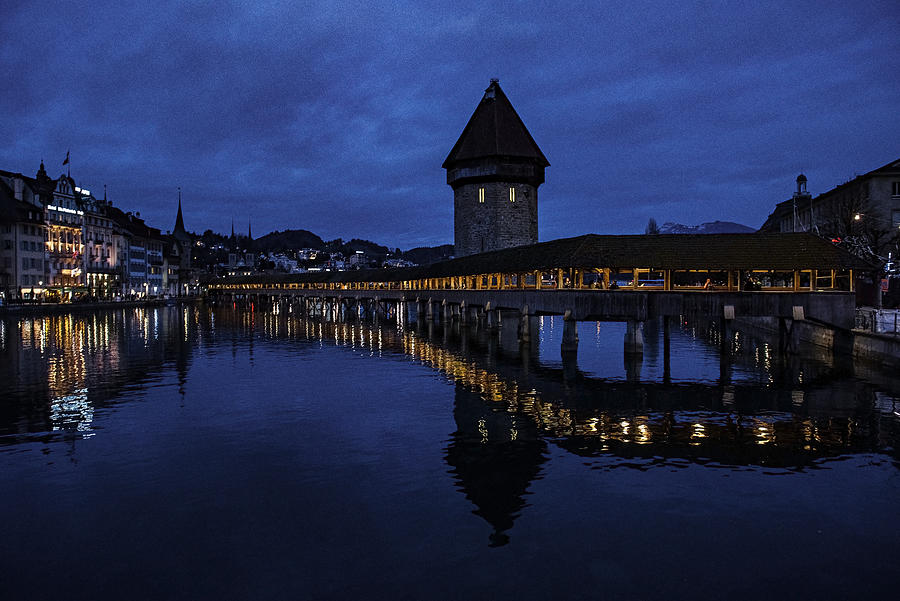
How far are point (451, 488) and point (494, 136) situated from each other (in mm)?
57399

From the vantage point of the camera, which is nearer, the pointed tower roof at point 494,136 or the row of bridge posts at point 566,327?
the row of bridge posts at point 566,327

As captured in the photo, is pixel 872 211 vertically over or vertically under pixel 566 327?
over

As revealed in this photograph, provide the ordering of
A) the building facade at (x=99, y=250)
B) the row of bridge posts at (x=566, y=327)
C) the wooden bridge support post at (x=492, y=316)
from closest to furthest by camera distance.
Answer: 1. the row of bridge posts at (x=566, y=327)
2. the wooden bridge support post at (x=492, y=316)
3. the building facade at (x=99, y=250)

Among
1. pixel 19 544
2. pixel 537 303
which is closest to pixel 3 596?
pixel 19 544

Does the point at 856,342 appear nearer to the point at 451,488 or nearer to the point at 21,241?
the point at 451,488

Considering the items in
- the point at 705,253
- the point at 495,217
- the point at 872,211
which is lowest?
the point at 705,253

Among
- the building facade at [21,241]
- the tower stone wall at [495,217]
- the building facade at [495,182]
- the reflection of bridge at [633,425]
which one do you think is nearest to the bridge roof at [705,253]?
the reflection of bridge at [633,425]

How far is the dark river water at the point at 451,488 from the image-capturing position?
8867 mm

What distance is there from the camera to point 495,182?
2562 inches

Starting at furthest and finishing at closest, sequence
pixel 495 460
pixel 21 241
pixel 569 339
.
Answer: pixel 21 241
pixel 569 339
pixel 495 460

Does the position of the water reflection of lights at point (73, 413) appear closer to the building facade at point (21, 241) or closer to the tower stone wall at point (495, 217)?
the tower stone wall at point (495, 217)

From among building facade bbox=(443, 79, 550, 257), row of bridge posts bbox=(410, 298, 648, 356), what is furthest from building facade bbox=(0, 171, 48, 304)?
building facade bbox=(443, 79, 550, 257)

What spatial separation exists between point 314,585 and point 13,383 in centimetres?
2355

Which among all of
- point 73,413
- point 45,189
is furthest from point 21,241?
point 73,413
